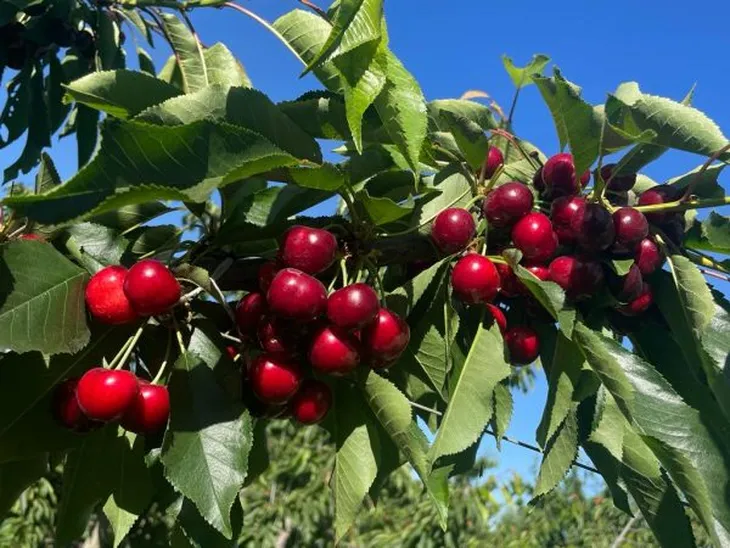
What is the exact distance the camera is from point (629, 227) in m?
0.96

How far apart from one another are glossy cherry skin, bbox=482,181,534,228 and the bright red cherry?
0.25m

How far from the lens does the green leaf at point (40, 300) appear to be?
754 millimetres

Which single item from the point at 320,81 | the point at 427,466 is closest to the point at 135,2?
the point at 320,81

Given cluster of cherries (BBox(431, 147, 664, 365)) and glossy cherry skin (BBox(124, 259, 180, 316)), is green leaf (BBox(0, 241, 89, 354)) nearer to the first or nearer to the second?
glossy cherry skin (BBox(124, 259, 180, 316))

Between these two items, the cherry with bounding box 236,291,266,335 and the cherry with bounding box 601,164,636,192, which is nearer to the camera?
the cherry with bounding box 236,291,266,335

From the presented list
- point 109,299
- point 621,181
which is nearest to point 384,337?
point 109,299

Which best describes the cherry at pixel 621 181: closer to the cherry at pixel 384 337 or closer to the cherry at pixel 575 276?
the cherry at pixel 575 276

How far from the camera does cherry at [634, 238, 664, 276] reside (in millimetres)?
1006

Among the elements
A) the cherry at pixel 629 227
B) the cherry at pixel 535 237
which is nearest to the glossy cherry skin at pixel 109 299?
the cherry at pixel 535 237

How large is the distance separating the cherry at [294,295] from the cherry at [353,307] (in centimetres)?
2

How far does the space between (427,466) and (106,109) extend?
1.58ft

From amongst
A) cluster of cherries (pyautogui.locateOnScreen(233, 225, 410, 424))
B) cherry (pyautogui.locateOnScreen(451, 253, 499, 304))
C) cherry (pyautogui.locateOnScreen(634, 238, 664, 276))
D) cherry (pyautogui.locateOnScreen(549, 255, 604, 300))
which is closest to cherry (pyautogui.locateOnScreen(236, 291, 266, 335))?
cluster of cherries (pyautogui.locateOnScreen(233, 225, 410, 424))

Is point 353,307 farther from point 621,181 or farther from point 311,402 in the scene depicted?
point 621,181

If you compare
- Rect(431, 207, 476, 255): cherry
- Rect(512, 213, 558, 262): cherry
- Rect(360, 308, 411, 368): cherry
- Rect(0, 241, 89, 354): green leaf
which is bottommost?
Rect(0, 241, 89, 354): green leaf
